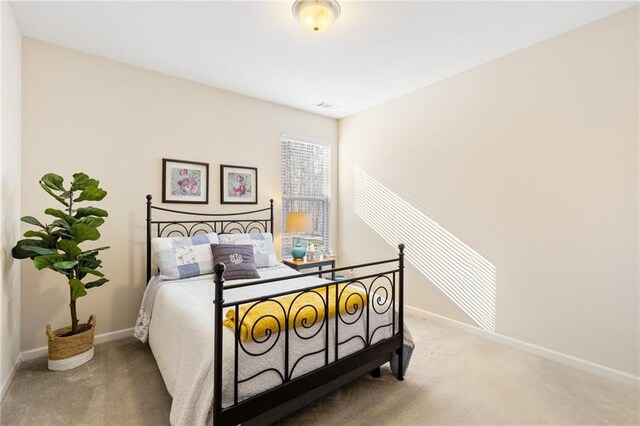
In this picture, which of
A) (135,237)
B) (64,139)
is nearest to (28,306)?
(135,237)

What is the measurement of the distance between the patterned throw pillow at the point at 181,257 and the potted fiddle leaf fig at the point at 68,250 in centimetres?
44

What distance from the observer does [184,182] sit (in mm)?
3254

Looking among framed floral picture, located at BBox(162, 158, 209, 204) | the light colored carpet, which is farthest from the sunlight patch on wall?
framed floral picture, located at BBox(162, 158, 209, 204)

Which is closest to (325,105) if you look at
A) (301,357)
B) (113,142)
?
(113,142)

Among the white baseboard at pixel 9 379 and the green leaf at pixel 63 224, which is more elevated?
the green leaf at pixel 63 224

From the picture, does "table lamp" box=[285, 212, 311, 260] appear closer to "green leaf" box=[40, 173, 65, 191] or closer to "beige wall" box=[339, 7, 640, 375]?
"beige wall" box=[339, 7, 640, 375]

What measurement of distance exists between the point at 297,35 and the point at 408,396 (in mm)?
2864

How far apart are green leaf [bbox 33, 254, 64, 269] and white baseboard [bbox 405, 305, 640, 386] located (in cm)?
352

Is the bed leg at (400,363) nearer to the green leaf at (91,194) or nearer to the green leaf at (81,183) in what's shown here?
the green leaf at (91,194)

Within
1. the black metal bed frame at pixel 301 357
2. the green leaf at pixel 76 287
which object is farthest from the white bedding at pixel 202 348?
the green leaf at pixel 76 287

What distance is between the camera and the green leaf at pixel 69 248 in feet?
7.12

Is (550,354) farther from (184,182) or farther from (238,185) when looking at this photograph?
(184,182)

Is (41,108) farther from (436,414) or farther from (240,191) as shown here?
(436,414)

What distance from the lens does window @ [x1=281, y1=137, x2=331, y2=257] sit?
412 centimetres
